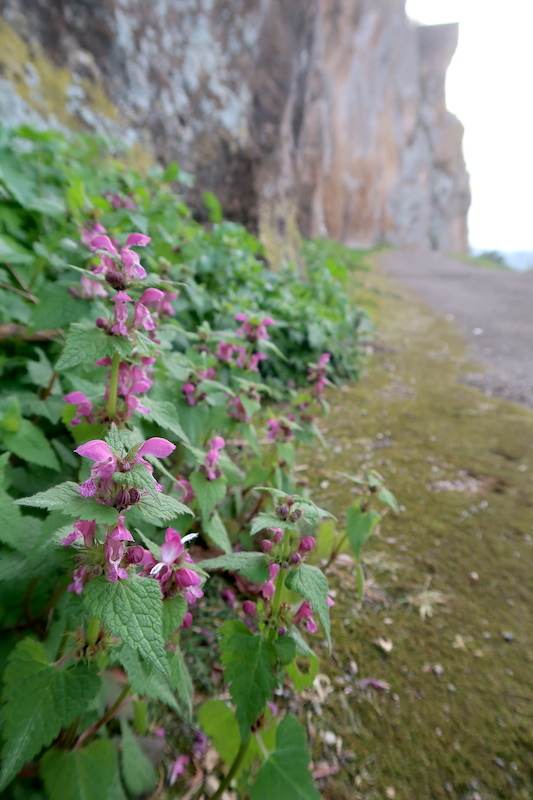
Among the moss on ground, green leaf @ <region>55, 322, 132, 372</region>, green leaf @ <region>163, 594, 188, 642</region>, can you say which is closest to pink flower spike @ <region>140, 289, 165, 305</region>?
green leaf @ <region>55, 322, 132, 372</region>

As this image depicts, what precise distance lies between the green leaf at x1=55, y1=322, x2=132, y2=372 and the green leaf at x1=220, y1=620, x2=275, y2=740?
53cm

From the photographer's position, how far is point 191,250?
7.06ft

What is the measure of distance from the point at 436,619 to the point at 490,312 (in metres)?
8.62

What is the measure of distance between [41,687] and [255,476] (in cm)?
101

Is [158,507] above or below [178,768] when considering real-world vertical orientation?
above

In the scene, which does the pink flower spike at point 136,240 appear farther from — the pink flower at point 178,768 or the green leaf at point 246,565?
the pink flower at point 178,768

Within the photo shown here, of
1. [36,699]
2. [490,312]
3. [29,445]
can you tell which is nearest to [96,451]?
[36,699]

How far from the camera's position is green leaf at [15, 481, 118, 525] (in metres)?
0.53

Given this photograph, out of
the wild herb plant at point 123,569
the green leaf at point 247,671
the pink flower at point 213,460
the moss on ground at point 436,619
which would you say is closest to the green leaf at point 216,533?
the wild herb plant at point 123,569

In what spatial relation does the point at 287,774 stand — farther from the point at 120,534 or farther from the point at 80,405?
the point at 80,405

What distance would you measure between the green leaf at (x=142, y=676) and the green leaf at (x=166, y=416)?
34cm

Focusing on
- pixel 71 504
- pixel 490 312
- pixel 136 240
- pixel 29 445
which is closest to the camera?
pixel 71 504

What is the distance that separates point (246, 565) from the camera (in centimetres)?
80

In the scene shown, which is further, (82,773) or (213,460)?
(213,460)
